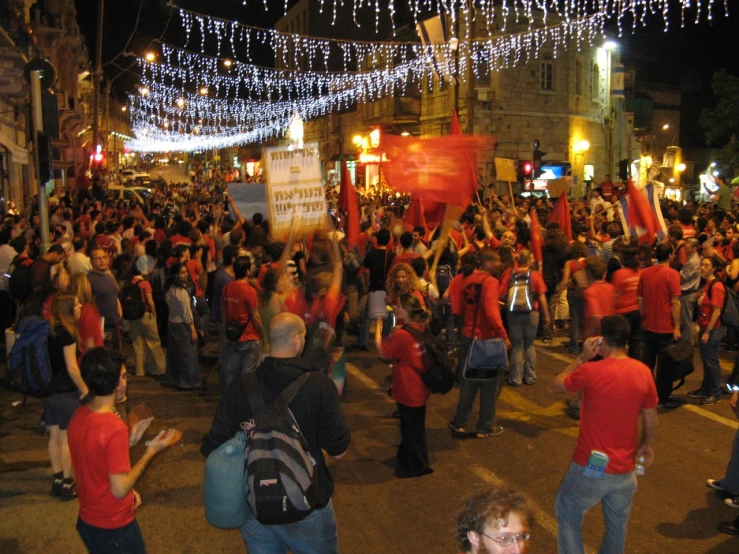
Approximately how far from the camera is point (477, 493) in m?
2.32

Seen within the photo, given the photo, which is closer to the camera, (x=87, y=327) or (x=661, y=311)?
(x=87, y=327)

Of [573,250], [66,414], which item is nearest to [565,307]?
[573,250]

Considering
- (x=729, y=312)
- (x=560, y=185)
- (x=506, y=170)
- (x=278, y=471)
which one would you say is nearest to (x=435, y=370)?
(x=278, y=471)

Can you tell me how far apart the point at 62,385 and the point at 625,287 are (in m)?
5.46

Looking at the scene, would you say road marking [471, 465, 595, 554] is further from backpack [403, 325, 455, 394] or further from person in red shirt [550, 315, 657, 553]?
backpack [403, 325, 455, 394]

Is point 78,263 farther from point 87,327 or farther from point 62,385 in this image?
point 62,385

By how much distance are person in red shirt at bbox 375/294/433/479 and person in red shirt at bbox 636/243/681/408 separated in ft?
9.64

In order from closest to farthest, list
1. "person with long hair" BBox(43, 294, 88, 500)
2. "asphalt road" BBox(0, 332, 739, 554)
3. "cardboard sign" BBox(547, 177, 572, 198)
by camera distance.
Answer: "asphalt road" BBox(0, 332, 739, 554), "person with long hair" BBox(43, 294, 88, 500), "cardboard sign" BBox(547, 177, 572, 198)

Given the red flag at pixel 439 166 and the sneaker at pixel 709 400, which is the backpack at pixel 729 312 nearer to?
the sneaker at pixel 709 400

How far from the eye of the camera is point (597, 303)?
6605 millimetres

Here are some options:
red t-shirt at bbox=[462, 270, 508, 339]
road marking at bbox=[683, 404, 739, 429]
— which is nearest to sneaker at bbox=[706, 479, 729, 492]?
→ road marking at bbox=[683, 404, 739, 429]

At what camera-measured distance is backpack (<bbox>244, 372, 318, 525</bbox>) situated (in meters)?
2.95

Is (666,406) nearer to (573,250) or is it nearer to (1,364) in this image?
(573,250)

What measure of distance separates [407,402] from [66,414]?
8.60 feet
